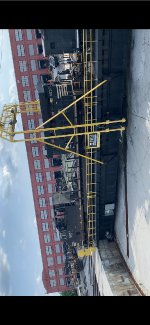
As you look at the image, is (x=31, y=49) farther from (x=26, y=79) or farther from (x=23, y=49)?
(x=26, y=79)

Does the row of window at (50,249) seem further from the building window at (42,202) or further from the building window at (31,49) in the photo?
the building window at (31,49)

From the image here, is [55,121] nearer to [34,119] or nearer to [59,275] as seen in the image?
[34,119]

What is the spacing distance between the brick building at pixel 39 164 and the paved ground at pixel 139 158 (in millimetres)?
31668

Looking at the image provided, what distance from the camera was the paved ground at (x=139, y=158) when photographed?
15297mm

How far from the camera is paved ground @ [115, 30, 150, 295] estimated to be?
1530 centimetres

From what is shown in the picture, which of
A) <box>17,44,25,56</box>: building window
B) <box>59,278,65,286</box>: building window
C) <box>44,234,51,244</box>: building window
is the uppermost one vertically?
<box>17,44,25,56</box>: building window

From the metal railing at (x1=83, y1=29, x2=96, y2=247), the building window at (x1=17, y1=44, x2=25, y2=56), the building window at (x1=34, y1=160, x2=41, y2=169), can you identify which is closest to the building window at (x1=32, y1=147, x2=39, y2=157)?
the building window at (x1=34, y1=160, x2=41, y2=169)

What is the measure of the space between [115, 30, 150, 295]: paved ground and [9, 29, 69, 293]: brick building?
3167 cm

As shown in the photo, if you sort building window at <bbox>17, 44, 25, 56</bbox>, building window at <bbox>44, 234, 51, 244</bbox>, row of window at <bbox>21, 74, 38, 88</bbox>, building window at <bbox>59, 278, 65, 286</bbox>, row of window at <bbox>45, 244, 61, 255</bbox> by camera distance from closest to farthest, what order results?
building window at <bbox>17, 44, 25, 56</bbox> < row of window at <bbox>21, 74, 38, 88</bbox> < building window at <bbox>44, 234, 51, 244</bbox> < row of window at <bbox>45, 244, 61, 255</bbox> < building window at <bbox>59, 278, 65, 286</bbox>

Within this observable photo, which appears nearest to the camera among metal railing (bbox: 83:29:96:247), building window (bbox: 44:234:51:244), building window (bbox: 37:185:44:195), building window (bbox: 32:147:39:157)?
metal railing (bbox: 83:29:96:247)

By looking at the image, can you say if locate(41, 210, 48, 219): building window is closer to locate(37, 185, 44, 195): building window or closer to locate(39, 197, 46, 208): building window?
locate(39, 197, 46, 208): building window

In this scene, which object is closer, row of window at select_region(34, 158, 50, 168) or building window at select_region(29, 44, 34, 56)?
building window at select_region(29, 44, 34, 56)

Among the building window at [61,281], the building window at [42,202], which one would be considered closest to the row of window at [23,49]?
the building window at [42,202]
